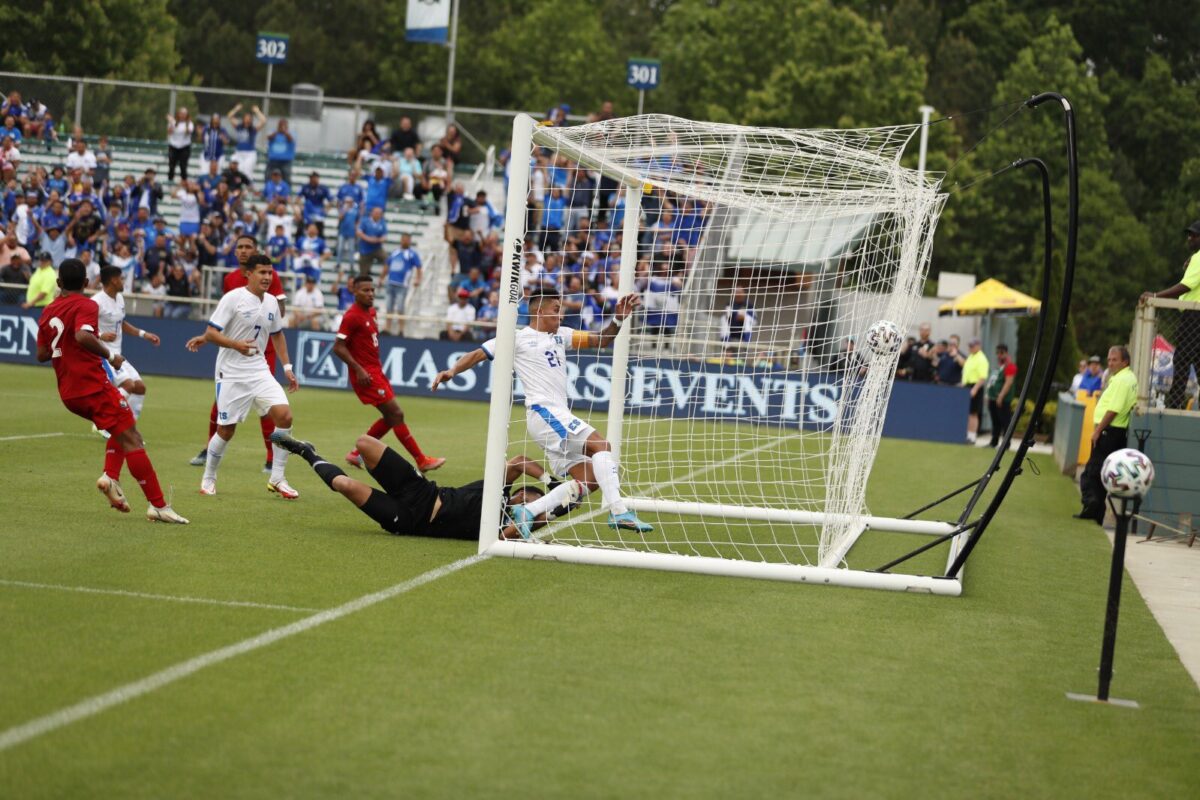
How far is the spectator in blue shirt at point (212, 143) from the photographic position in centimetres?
3325

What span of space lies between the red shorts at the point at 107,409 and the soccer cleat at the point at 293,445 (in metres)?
1.08

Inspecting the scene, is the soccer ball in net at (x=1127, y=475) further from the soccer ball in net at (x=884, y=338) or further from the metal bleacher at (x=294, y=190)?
the metal bleacher at (x=294, y=190)

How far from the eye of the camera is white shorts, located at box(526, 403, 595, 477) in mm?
10719

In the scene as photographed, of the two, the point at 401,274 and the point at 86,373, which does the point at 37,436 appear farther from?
the point at 401,274

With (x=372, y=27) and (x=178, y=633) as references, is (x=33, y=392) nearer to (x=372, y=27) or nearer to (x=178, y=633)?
(x=178, y=633)

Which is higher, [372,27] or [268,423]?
[372,27]

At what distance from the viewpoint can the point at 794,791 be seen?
516 cm

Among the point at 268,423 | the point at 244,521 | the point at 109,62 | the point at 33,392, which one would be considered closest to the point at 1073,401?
the point at 268,423

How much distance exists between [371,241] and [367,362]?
16799mm

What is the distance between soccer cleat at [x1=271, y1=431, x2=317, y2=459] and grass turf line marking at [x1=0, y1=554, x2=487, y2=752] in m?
1.96

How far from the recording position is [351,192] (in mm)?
31469

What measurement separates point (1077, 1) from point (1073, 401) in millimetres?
50184

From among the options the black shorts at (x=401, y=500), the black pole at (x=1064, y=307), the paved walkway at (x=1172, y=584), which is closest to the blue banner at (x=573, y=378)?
the paved walkway at (x=1172, y=584)

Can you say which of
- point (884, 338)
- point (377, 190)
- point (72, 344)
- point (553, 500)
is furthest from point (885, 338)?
point (377, 190)
